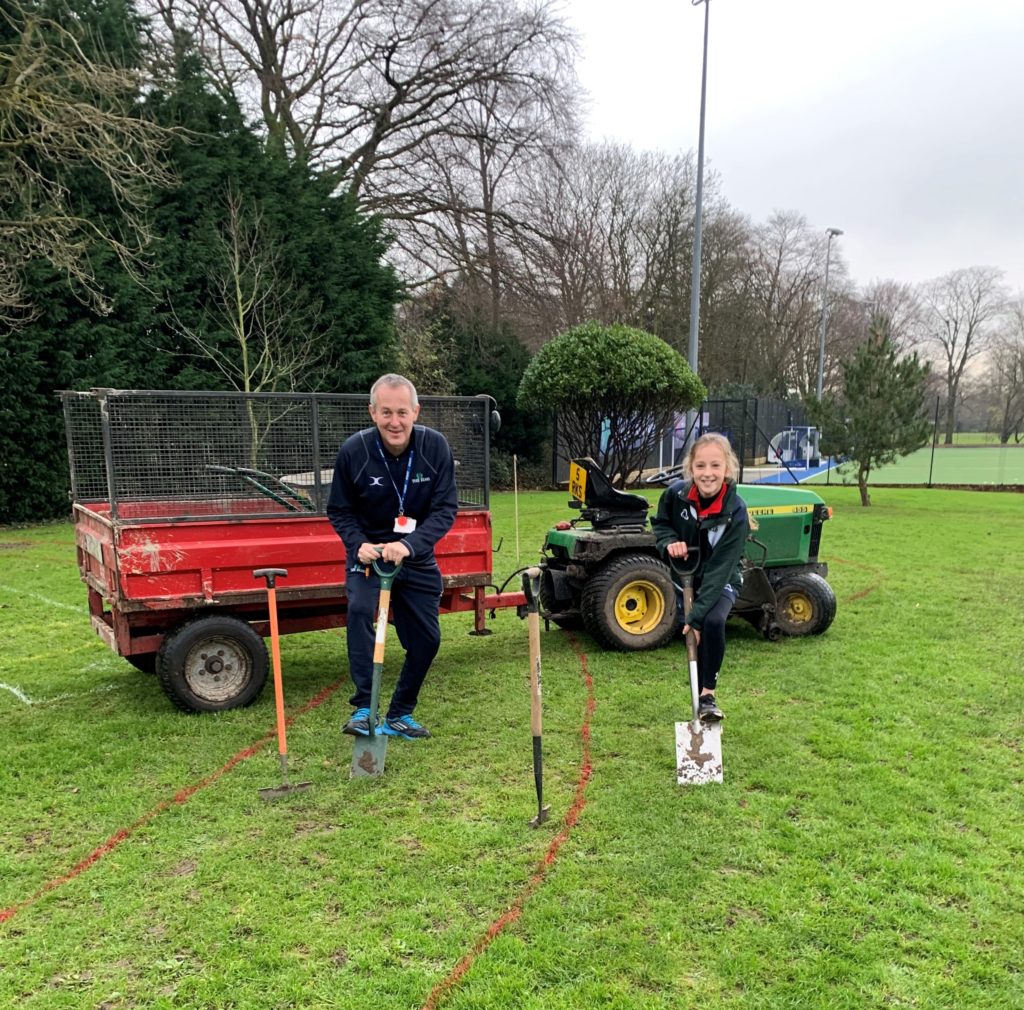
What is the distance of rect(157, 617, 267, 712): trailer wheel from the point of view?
4039mm

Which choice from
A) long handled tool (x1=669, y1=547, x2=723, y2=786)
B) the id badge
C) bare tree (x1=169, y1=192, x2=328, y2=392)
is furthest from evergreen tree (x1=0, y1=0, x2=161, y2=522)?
long handled tool (x1=669, y1=547, x2=723, y2=786)

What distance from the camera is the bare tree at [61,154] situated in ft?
32.8

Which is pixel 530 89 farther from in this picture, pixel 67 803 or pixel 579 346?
pixel 67 803

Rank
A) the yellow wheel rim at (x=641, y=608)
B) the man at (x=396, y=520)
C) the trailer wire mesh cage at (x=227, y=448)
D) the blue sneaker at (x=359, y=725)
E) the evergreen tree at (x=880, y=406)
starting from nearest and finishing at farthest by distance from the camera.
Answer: the blue sneaker at (x=359, y=725), the man at (x=396, y=520), the trailer wire mesh cage at (x=227, y=448), the yellow wheel rim at (x=641, y=608), the evergreen tree at (x=880, y=406)

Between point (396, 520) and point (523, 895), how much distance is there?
6.01 feet

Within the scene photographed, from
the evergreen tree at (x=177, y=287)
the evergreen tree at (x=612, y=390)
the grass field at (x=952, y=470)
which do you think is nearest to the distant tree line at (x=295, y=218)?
the evergreen tree at (x=177, y=287)

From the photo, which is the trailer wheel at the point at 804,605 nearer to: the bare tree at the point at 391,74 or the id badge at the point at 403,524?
the id badge at the point at 403,524

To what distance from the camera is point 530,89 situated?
17969 millimetres

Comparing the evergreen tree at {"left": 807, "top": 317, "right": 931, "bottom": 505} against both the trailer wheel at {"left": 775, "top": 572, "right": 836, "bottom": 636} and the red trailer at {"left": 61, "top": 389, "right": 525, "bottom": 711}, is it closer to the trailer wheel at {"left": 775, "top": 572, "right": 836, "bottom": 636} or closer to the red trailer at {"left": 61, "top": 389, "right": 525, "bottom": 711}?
the trailer wheel at {"left": 775, "top": 572, "right": 836, "bottom": 636}

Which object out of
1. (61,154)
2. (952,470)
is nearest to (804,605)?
(61,154)

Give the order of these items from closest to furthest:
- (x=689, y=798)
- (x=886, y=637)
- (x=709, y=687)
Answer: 1. (x=689, y=798)
2. (x=709, y=687)
3. (x=886, y=637)

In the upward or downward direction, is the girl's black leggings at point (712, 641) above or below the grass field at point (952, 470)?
above

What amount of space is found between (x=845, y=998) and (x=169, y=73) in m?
15.9

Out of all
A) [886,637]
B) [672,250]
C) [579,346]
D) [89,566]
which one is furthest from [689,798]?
[672,250]
